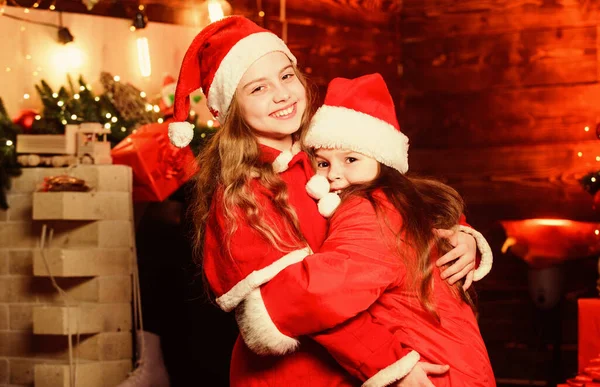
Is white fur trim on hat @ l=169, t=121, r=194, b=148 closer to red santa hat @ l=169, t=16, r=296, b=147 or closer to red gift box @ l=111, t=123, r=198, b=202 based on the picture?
red santa hat @ l=169, t=16, r=296, b=147

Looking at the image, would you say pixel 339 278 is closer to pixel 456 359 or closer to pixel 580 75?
pixel 456 359

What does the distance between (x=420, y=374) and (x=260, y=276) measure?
1.25ft

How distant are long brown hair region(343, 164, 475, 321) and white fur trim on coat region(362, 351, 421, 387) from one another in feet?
0.44

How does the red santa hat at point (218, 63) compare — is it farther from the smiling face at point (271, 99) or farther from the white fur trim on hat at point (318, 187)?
the white fur trim on hat at point (318, 187)

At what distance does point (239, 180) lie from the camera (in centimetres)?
183

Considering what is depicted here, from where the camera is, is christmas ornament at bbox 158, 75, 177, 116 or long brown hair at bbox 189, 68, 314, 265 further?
christmas ornament at bbox 158, 75, 177, 116

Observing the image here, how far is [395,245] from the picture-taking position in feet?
5.74

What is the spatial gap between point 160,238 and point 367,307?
218cm

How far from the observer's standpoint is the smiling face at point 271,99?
192 cm

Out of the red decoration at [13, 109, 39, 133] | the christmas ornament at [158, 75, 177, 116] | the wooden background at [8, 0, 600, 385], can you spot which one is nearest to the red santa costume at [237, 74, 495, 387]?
the red decoration at [13, 109, 39, 133]

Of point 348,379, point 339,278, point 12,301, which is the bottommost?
point 12,301

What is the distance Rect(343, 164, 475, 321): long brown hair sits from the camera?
5.79ft

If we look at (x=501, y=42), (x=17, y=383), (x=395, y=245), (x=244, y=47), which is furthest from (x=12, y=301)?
(x=501, y=42)

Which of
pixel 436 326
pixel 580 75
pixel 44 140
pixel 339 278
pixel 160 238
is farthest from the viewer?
pixel 580 75
